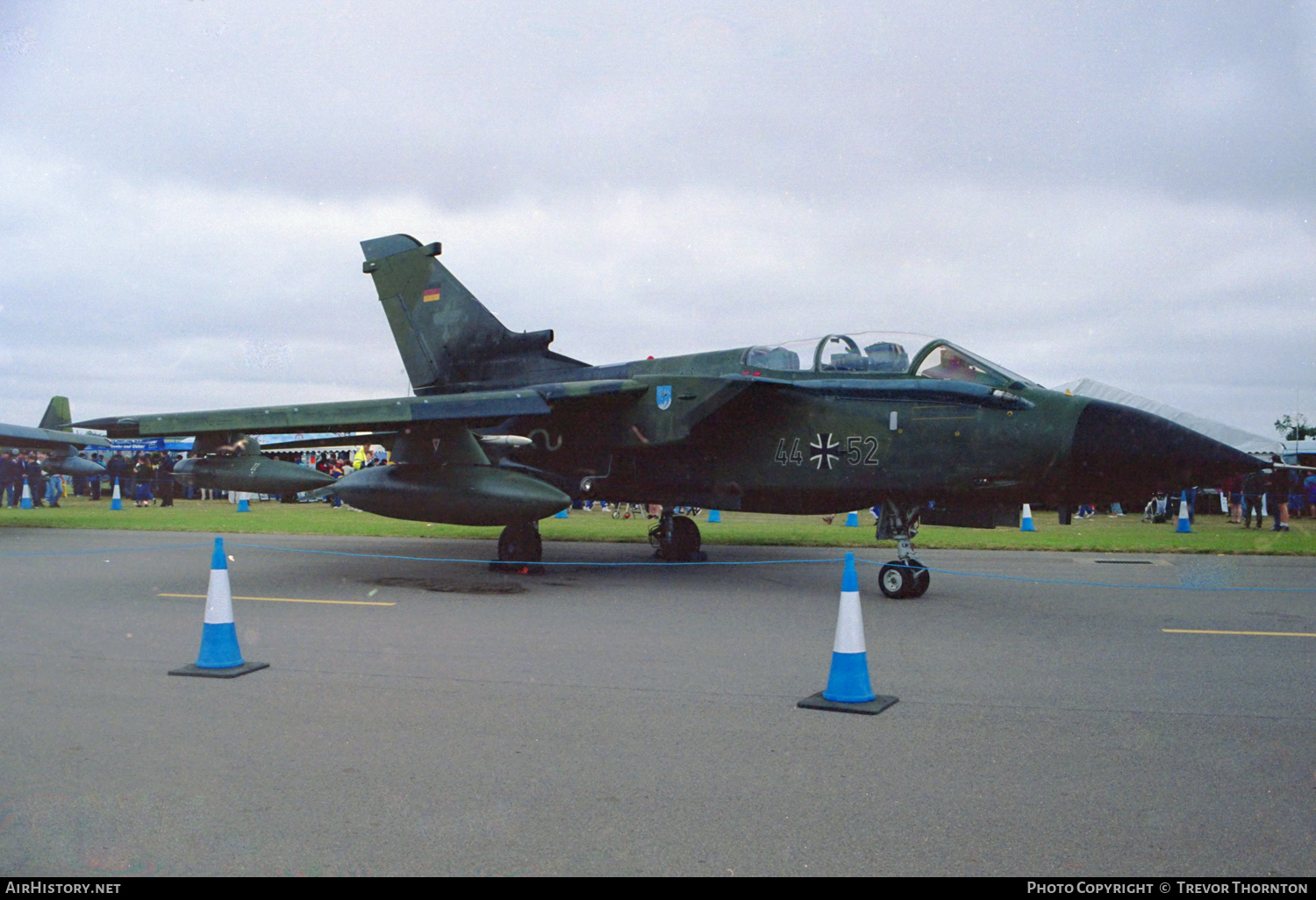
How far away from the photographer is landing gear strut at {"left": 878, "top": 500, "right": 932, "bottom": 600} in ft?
31.3

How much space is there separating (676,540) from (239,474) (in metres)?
5.61

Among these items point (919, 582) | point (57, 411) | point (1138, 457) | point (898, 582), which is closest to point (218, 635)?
point (898, 582)

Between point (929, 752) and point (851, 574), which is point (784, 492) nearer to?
point (851, 574)

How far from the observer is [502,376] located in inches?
564

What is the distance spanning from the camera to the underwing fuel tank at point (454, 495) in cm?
1088

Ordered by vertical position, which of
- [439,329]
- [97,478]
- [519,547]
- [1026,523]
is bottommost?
[519,547]

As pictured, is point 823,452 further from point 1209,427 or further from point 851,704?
point 1209,427

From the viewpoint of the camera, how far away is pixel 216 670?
6172mm

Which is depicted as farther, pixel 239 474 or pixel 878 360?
pixel 239 474

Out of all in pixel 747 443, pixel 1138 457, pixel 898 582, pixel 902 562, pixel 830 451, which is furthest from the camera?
pixel 747 443

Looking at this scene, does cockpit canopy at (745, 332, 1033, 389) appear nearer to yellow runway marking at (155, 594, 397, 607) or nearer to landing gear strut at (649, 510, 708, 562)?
landing gear strut at (649, 510, 708, 562)

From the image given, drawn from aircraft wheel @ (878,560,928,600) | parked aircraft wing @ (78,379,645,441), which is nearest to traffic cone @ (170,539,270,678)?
parked aircraft wing @ (78,379,645,441)

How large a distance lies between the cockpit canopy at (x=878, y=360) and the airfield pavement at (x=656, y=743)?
2.26 meters

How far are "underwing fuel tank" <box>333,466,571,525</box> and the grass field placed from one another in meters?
5.52
